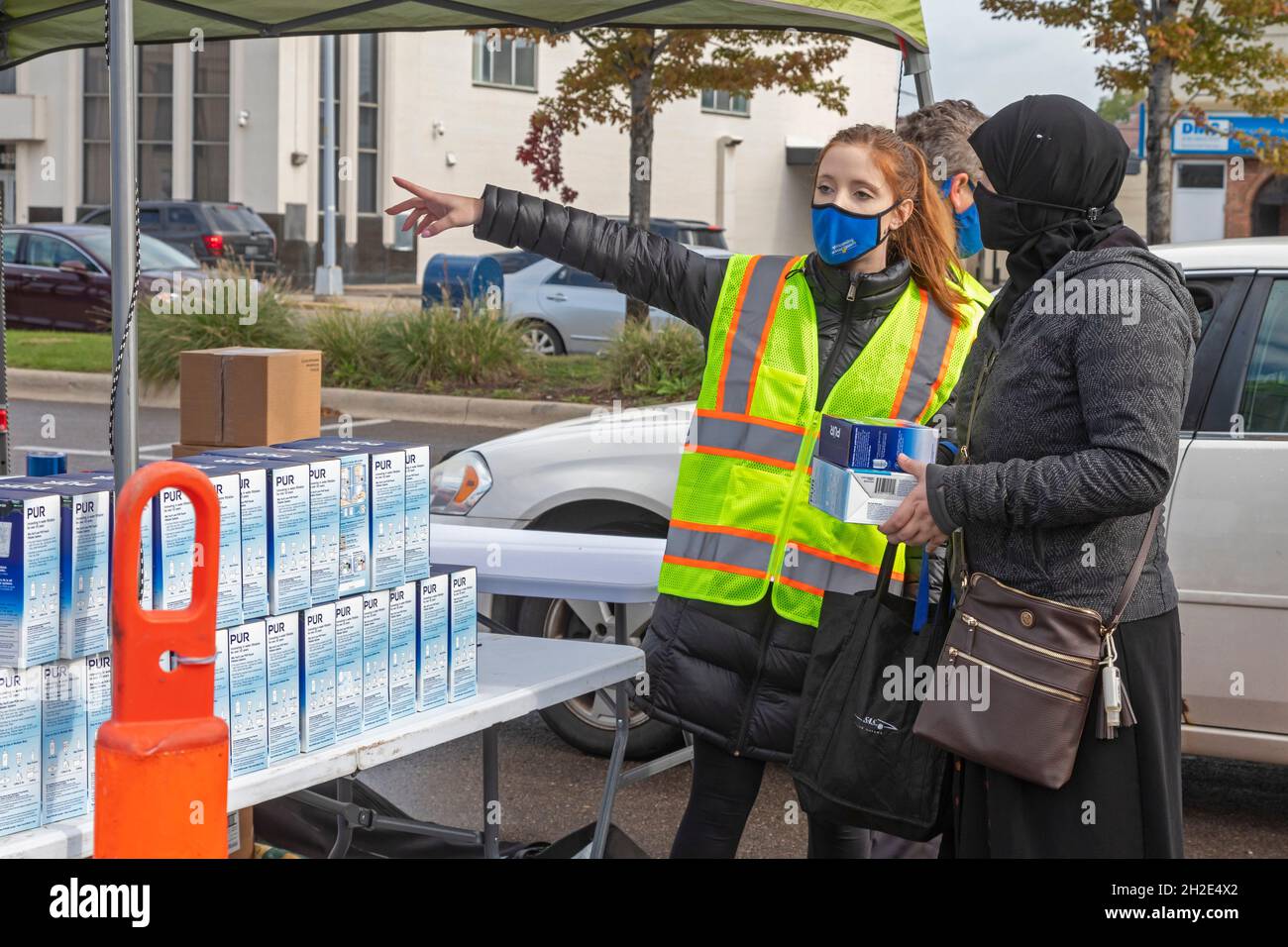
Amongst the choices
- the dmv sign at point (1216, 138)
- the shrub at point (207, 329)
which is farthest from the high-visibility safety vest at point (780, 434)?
the dmv sign at point (1216, 138)

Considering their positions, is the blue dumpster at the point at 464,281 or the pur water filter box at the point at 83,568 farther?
the blue dumpster at the point at 464,281

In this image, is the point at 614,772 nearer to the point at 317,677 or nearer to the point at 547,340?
the point at 317,677

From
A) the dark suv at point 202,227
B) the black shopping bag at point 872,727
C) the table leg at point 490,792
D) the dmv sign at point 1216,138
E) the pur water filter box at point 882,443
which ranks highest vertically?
the dmv sign at point 1216,138

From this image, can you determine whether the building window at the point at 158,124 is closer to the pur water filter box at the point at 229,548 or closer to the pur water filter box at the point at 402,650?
the pur water filter box at the point at 402,650

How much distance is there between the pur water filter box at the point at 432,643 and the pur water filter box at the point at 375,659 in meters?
0.11

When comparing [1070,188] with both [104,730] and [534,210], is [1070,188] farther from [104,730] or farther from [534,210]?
[104,730]

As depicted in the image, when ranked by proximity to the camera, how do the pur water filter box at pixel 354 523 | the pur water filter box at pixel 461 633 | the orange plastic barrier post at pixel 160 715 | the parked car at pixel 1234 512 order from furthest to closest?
the parked car at pixel 1234 512 < the pur water filter box at pixel 461 633 < the pur water filter box at pixel 354 523 < the orange plastic barrier post at pixel 160 715

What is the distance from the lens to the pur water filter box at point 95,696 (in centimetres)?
262

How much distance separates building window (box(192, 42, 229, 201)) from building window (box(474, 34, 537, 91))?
574cm

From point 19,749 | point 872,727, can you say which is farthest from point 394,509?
point 872,727

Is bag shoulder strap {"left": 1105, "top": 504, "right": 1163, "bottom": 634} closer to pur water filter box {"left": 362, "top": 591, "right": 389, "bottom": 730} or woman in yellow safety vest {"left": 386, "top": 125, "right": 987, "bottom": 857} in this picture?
woman in yellow safety vest {"left": 386, "top": 125, "right": 987, "bottom": 857}

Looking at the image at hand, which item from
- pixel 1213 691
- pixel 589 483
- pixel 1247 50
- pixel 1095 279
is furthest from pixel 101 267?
pixel 1095 279

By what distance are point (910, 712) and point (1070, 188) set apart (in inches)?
40.5

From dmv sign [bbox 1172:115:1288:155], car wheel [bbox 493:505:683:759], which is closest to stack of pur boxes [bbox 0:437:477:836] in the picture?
car wheel [bbox 493:505:683:759]
